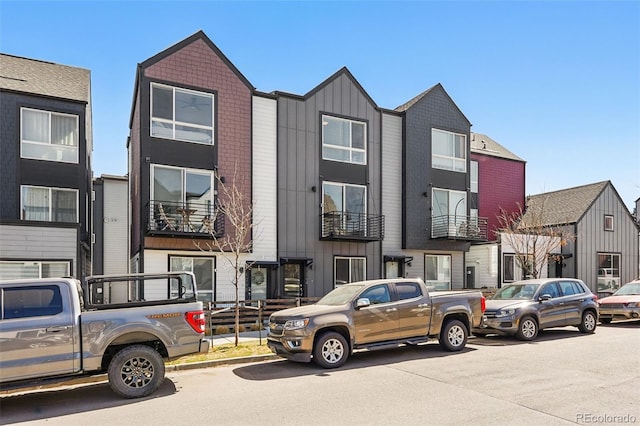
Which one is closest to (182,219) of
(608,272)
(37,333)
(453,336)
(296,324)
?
(296,324)

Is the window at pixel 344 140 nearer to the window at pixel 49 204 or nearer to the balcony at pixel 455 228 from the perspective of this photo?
the balcony at pixel 455 228

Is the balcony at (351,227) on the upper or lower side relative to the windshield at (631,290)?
upper

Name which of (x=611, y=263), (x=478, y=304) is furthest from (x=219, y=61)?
(x=611, y=263)

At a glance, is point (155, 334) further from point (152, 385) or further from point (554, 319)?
point (554, 319)

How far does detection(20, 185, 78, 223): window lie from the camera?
17111 mm

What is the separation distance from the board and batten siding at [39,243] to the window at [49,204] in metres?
2.36

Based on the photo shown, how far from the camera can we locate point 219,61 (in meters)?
17.8

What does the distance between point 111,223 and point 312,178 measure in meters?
10.8

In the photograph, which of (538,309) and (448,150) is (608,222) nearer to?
(448,150)

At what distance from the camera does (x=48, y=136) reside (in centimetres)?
1750

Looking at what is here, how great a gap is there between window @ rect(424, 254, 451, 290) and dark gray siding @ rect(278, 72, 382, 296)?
9.03ft

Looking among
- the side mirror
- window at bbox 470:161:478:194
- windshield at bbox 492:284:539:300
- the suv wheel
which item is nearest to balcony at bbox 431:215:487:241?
window at bbox 470:161:478:194

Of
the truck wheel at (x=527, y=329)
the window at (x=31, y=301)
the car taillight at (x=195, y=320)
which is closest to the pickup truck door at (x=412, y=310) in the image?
the truck wheel at (x=527, y=329)

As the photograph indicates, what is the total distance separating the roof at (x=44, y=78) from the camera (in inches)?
689
